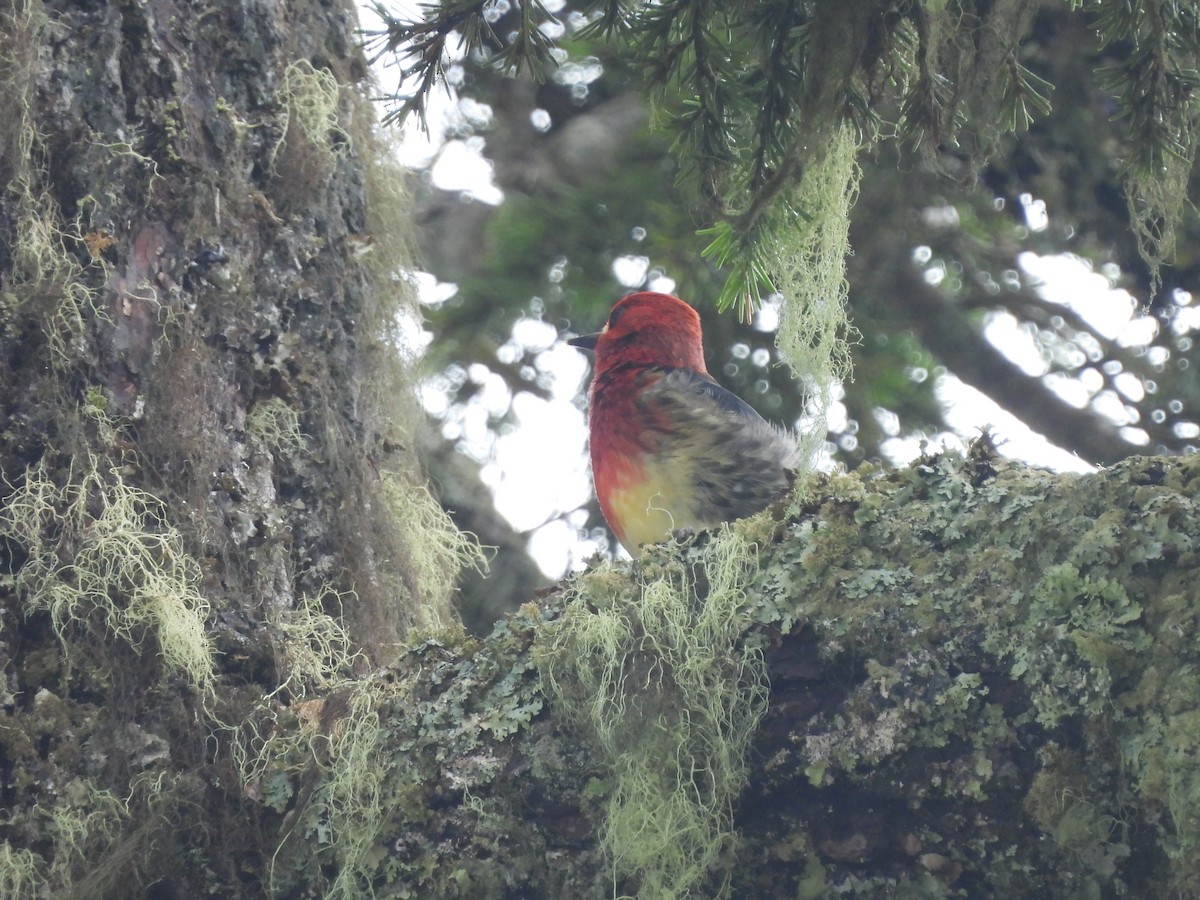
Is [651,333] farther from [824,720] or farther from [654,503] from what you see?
[824,720]

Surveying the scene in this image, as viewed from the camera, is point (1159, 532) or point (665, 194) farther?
point (665, 194)

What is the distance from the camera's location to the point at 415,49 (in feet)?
7.61

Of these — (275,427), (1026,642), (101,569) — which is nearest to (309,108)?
(275,427)

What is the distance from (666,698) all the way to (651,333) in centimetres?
243

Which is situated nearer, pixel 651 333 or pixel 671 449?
pixel 671 449

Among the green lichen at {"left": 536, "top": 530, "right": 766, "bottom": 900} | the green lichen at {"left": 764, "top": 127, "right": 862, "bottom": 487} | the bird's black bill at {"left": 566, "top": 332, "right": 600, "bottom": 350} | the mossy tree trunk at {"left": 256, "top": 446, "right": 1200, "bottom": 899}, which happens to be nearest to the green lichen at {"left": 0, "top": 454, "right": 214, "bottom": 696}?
the mossy tree trunk at {"left": 256, "top": 446, "right": 1200, "bottom": 899}

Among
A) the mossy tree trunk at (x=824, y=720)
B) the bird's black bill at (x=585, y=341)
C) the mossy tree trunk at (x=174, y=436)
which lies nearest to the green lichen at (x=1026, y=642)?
the mossy tree trunk at (x=824, y=720)

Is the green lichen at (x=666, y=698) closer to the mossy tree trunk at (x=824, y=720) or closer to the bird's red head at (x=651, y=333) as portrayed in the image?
the mossy tree trunk at (x=824, y=720)

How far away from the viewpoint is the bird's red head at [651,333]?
4277 mm

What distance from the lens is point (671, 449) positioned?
3805mm

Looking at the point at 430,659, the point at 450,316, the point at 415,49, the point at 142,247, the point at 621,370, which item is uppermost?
the point at 450,316

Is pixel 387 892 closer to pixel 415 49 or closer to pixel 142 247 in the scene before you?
pixel 142 247

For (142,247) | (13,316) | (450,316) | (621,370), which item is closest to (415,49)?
(142,247)

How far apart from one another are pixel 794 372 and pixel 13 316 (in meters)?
1.33
